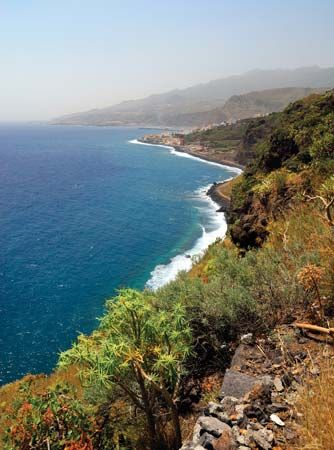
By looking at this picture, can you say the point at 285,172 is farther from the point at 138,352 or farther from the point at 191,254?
the point at 191,254

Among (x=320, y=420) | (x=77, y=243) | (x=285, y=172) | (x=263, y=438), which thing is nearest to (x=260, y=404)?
(x=263, y=438)

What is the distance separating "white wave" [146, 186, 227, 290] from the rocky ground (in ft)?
53.2

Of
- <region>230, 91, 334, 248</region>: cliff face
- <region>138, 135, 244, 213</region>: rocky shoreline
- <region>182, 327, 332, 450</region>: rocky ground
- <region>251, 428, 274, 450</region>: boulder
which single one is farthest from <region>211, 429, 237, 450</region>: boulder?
<region>138, 135, 244, 213</region>: rocky shoreline

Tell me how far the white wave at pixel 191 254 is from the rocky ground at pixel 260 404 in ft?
53.2

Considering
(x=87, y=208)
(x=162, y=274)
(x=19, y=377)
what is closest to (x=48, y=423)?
(x=19, y=377)

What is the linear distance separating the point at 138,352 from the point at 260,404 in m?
1.88

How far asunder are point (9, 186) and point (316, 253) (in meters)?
75.5

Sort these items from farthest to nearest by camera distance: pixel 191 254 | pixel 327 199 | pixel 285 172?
pixel 191 254
pixel 285 172
pixel 327 199

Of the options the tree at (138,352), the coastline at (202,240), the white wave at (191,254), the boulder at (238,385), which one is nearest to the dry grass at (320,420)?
the boulder at (238,385)

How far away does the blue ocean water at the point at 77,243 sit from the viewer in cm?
2644

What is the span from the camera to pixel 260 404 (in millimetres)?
4016

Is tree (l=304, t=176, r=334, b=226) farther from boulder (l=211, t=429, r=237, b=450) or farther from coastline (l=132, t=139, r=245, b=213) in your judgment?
coastline (l=132, t=139, r=245, b=213)

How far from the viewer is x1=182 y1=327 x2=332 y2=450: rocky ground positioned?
11.6ft

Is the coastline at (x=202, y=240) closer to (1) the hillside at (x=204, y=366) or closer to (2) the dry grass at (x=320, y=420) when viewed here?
(1) the hillside at (x=204, y=366)
